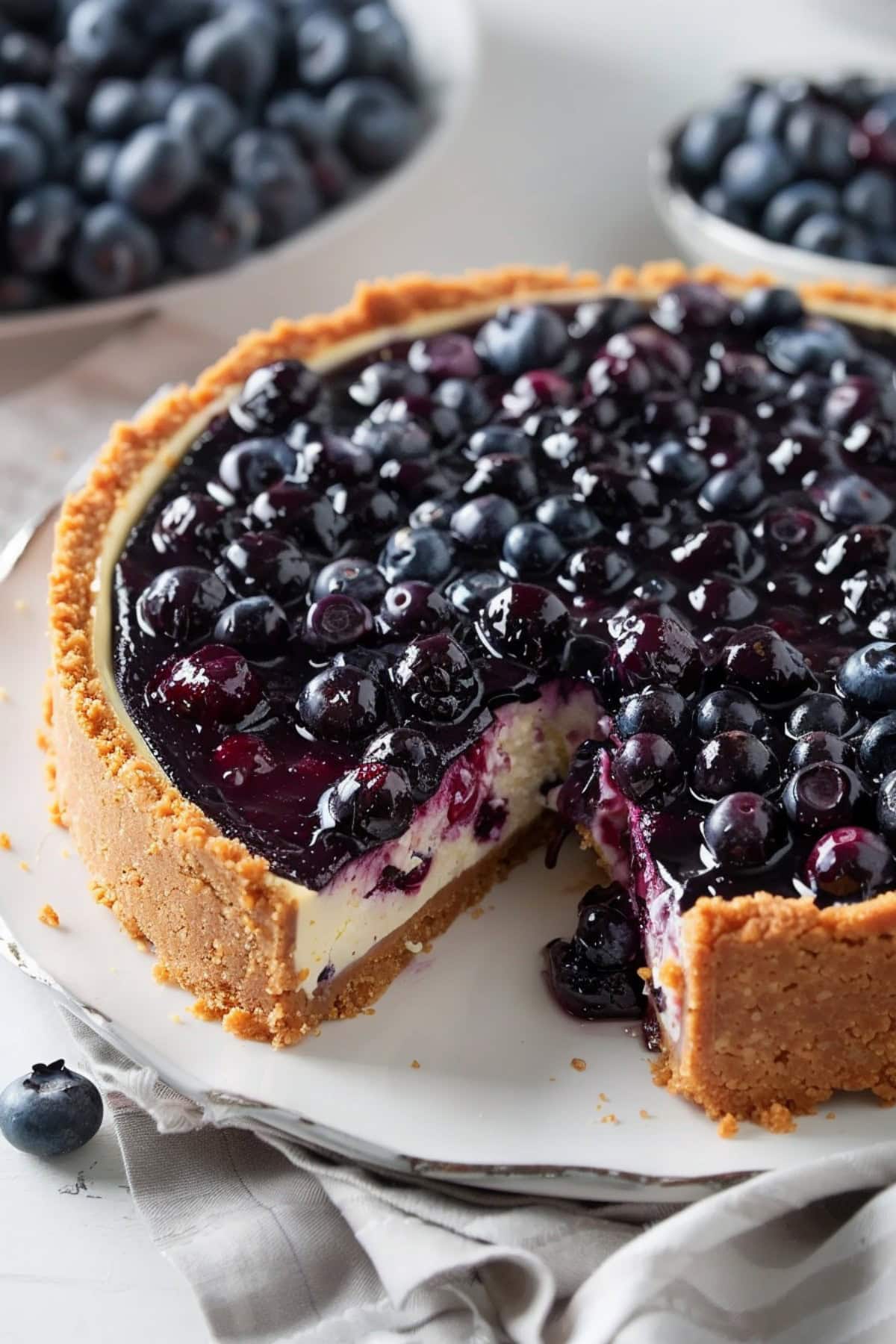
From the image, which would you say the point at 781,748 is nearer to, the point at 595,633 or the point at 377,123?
the point at 595,633

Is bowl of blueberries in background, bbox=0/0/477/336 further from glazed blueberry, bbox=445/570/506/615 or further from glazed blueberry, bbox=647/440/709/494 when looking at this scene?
glazed blueberry, bbox=445/570/506/615

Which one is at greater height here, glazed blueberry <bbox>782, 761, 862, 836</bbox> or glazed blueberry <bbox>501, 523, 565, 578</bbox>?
glazed blueberry <bbox>501, 523, 565, 578</bbox>

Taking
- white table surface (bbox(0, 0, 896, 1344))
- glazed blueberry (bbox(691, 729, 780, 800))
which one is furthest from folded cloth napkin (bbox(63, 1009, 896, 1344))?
glazed blueberry (bbox(691, 729, 780, 800))

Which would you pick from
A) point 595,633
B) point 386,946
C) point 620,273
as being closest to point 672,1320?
point 386,946

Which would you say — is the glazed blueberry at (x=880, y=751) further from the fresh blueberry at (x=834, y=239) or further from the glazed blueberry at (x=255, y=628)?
the fresh blueberry at (x=834, y=239)

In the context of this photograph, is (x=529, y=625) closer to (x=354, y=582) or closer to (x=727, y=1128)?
(x=354, y=582)

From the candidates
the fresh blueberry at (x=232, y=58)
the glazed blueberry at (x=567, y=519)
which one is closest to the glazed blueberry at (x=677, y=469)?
the glazed blueberry at (x=567, y=519)
